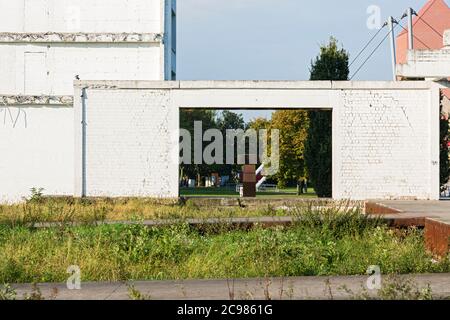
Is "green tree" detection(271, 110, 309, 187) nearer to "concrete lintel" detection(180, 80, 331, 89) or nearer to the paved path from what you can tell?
"concrete lintel" detection(180, 80, 331, 89)

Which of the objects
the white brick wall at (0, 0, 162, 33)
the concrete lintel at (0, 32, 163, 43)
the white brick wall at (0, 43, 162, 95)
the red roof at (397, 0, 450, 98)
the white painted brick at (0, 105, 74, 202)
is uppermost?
the red roof at (397, 0, 450, 98)

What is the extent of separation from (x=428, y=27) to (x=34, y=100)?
64793mm

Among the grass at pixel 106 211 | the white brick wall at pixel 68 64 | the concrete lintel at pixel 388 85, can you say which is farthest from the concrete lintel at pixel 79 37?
→ the concrete lintel at pixel 388 85

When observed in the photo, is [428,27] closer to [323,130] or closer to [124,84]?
[323,130]

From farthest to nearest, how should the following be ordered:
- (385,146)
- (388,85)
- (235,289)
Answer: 1. (388,85)
2. (385,146)
3. (235,289)

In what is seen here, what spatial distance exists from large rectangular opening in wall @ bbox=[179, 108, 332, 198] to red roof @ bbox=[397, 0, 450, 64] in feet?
73.4

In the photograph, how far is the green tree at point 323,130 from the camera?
27156 mm

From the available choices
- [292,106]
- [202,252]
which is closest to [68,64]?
[292,106]

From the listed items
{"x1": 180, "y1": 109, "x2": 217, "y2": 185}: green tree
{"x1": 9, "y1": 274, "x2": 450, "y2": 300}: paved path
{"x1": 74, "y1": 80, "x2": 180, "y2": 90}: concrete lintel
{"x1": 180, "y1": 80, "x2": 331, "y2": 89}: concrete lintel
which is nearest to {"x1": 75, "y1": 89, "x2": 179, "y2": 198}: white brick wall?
{"x1": 74, "y1": 80, "x2": 180, "y2": 90}: concrete lintel

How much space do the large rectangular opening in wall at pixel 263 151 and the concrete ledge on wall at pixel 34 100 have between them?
7380mm

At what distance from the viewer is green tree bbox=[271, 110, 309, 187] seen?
49781 millimetres

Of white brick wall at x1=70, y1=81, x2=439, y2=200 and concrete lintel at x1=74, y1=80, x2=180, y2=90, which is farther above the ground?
concrete lintel at x1=74, y1=80, x2=180, y2=90

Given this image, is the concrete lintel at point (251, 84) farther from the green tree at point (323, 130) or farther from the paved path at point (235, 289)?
the paved path at point (235, 289)

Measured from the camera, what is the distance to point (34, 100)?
27969 mm
